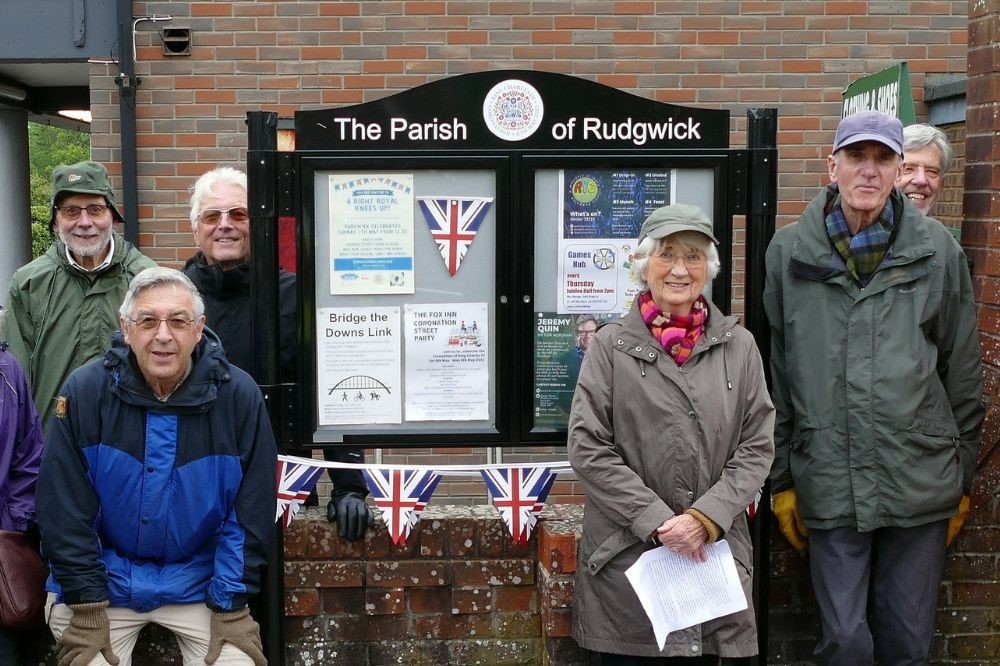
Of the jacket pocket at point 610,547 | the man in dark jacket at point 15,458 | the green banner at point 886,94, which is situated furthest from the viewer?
the green banner at point 886,94

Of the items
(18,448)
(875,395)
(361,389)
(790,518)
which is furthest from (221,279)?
(875,395)

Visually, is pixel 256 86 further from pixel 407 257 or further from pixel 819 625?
pixel 819 625

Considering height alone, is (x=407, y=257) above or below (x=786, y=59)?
below

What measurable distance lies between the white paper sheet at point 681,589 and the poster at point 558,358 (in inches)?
26.9

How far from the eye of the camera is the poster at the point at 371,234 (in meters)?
3.72

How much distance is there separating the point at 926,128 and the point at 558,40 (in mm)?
3160

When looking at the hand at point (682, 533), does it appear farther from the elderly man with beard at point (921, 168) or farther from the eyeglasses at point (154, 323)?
the elderly man with beard at point (921, 168)

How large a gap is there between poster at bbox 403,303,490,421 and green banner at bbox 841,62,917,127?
2302 millimetres

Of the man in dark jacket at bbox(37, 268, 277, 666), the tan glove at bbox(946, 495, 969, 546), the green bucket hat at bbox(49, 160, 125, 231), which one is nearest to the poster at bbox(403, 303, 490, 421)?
the man in dark jacket at bbox(37, 268, 277, 666)

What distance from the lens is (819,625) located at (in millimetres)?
4094

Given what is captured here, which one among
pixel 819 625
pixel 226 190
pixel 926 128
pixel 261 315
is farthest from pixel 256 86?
pixel 819 625

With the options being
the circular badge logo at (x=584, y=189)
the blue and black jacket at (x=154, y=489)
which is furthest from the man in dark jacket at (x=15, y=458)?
the circular badge logo at (x=584, y=189)

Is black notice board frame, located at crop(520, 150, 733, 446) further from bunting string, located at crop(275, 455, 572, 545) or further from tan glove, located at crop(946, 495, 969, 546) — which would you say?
tan glove, located at crop(946, 495, 969, 546)

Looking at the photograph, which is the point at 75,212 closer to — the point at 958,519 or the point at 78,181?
the point at 78,181
